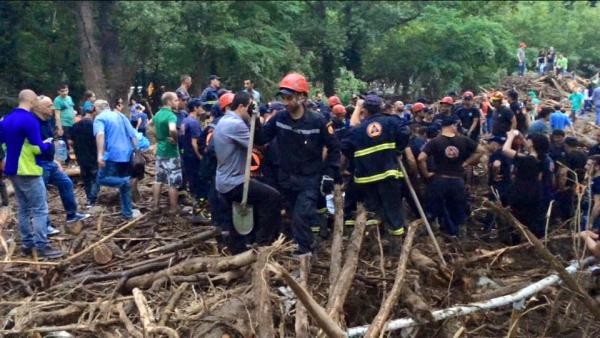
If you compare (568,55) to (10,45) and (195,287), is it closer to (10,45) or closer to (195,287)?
(10,45)

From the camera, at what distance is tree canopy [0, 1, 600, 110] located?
912 inches

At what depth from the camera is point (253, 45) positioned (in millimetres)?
23938

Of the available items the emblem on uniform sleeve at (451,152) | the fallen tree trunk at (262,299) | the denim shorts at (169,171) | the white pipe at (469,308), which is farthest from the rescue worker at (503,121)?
the fallen tree trunk at (262,299)

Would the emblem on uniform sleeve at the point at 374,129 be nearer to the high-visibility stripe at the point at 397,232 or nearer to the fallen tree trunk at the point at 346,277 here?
the high-visibility stripe at the point at 397,232

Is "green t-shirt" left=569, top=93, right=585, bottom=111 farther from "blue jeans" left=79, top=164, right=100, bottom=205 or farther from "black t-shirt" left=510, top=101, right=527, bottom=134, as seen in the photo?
"blue jeans" left=79, top=164, right=100, bottom=205

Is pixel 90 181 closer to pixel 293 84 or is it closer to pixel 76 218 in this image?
pixel 76 218

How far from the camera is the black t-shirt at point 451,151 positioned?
805 cm

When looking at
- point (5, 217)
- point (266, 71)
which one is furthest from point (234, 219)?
point (266, 71)

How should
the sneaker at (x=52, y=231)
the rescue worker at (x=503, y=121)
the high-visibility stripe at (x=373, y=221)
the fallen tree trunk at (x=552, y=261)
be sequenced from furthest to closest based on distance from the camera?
the rescue worker at (x=503, y=121) < the sneaker at (x=52, y=231) < the high-visibility stripe at (x=373, y=221) < the fallen tree trunk at (x=552, y=261)

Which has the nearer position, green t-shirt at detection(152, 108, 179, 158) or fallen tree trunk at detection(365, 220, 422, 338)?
fallen tree trunk at detection(365, 220, 422, 338)

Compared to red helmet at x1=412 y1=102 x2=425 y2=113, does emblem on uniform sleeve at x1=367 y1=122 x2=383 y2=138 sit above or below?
above

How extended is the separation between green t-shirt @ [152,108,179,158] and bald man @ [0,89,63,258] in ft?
5.63

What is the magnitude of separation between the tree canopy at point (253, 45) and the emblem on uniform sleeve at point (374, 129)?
15573mm

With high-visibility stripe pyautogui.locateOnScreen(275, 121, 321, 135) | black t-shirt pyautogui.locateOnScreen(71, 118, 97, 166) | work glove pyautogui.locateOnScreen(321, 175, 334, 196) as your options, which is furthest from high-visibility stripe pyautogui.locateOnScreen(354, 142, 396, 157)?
black t-shirt pyautogui.locateOnScreen(71, 118, 97, 166)
